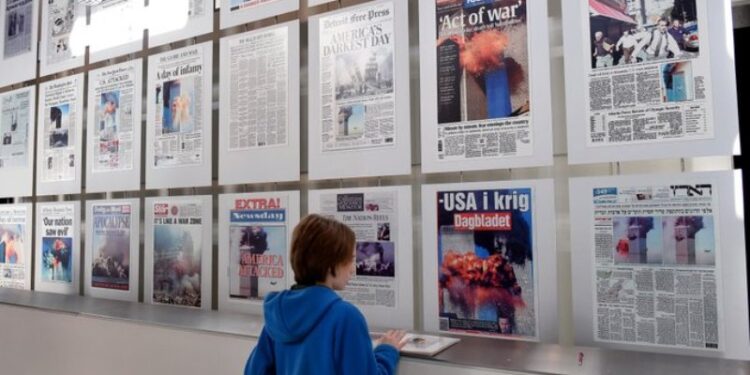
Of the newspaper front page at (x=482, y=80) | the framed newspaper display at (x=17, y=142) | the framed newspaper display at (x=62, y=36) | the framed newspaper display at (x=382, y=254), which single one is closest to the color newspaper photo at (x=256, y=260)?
the framed newspaper display at (x=382, y=254)

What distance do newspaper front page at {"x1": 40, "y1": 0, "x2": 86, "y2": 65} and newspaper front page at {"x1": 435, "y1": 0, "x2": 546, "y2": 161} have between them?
7.05 ft

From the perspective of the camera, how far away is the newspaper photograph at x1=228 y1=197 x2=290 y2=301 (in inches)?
87.4

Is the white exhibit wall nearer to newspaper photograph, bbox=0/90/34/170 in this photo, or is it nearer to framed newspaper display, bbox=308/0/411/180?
framed newspaper display, bbox=308/0/411/180

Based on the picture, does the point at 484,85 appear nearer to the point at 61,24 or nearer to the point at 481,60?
the point at 481,60

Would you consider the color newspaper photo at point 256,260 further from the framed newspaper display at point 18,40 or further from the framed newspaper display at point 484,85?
the framed newspaper display at point 18,40

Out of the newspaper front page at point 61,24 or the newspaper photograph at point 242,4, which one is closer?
the newspaper photograph at point 242,4

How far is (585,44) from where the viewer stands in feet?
5.44

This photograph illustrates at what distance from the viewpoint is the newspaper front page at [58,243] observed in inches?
115

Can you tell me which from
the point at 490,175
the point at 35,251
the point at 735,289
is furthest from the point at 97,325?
the point at 735,289

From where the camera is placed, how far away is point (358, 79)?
205 centimetres

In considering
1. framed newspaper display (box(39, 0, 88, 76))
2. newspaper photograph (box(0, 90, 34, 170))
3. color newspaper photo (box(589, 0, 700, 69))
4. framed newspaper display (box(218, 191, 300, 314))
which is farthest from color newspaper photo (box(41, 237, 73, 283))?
color newspaper photo (box(589, 0, 700, 69))

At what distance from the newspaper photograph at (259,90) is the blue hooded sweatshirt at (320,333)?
3.41ft

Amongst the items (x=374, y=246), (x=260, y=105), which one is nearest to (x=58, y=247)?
(x=260, y=105)

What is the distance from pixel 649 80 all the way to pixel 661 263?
0.51 metres
